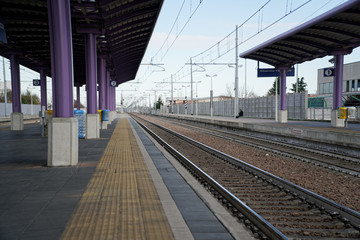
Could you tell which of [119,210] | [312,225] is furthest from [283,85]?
[119,210]

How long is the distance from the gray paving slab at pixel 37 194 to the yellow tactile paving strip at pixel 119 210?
0.20 meters

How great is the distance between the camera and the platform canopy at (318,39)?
50.2ft

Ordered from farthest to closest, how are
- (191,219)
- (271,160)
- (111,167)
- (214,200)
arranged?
(271,160) → (111,167) → (214,200) → (191,219)

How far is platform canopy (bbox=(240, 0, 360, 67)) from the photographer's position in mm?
15302

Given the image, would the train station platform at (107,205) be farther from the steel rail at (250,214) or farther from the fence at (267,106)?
the fence at (267,106)

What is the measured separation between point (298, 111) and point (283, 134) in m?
14.3

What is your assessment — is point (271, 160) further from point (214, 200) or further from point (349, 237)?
point (349, 237)

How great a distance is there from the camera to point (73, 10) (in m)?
14.0

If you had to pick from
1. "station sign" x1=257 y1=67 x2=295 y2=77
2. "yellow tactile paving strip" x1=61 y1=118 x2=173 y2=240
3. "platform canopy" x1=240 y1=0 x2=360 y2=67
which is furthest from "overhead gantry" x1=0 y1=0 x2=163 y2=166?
"station sign" x1=257 y1=67 x2=295 y2=77

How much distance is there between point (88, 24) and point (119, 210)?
13.2 meters

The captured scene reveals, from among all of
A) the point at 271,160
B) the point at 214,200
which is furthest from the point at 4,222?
the point at 271,160

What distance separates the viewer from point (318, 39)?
62.5ft

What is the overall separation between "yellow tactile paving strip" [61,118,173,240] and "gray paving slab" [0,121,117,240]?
203 millimetres

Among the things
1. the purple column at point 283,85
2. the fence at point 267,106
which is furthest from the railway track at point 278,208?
the fence at point 267,106
